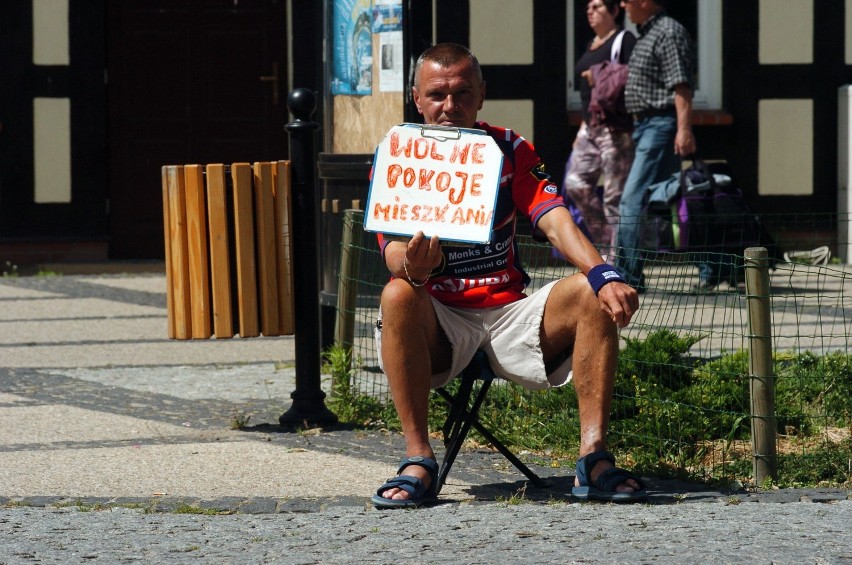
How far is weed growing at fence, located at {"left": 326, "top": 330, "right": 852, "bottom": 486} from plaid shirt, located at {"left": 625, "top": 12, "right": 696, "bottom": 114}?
3.77m

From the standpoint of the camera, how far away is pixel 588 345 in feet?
14.4

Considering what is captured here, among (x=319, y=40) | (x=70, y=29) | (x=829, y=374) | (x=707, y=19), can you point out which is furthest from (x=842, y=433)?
(x=70, y=29)

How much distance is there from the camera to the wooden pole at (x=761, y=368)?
458 centimetres

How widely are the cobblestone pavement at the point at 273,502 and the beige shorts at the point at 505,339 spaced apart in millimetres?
334

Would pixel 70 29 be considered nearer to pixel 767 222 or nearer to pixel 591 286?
pixel 767 222

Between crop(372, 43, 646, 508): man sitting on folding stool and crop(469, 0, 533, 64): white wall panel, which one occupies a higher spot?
crop(469, 0, 533, 64): white wall panel

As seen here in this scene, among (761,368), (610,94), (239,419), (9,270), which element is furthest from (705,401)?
(9,270)

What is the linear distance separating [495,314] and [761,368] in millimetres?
783

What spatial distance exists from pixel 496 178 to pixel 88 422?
2197mm

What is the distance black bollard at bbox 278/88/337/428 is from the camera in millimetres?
5629

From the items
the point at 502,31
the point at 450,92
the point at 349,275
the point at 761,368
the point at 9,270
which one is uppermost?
the point at 502,31

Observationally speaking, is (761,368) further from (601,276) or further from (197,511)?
(197,511)

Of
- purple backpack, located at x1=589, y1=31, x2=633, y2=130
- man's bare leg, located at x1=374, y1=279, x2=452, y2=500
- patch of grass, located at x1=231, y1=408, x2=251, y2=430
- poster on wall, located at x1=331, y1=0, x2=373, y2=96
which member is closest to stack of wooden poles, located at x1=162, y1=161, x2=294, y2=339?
patch of grass, located at x1=231, y1=408, x2=251, y2=430

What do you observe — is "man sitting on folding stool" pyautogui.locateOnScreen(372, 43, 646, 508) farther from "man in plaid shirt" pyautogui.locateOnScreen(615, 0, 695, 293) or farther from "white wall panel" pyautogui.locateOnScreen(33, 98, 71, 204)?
"white wall panel" pyautogui.locateOnScreen(33, 98, 71, 204)
